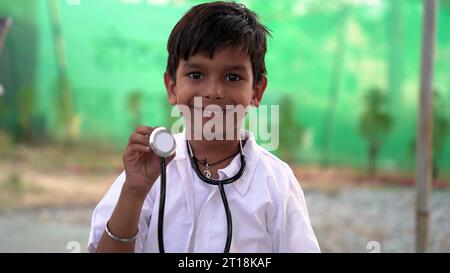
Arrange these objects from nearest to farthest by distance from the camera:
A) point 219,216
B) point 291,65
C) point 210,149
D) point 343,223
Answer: point 219,216, point 210,149, point 343,223, point 291,65

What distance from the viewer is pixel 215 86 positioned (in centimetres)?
145

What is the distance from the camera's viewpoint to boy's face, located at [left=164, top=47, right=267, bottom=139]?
146 centimetres

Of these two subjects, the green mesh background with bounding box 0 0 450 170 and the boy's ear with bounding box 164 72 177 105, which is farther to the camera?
the green mesh background with bounding box 0 0 450 170

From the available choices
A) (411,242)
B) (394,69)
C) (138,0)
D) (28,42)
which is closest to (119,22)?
(138,0)

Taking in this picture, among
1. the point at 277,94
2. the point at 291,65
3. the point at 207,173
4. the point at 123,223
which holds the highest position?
the point at 291,65

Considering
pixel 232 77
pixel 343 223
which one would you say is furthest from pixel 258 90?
pixel 343 223

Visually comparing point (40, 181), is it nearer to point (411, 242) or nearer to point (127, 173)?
point (411, 242)

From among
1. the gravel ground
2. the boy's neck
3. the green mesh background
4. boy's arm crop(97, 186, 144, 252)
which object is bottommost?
the gravel ground

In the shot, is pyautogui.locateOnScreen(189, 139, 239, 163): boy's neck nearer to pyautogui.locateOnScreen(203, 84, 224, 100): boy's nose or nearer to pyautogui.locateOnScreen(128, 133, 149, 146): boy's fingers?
pyautogui.locateOnScreen(203, 84, 224, 100): boy's nose

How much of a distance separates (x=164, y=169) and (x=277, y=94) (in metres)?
4.76

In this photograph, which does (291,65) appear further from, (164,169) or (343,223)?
(164,169)

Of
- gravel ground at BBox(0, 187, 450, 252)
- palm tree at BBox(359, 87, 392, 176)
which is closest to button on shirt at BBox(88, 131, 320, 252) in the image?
gravel ground at BBox(0, 187, 450, 252)

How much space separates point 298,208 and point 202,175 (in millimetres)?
261
